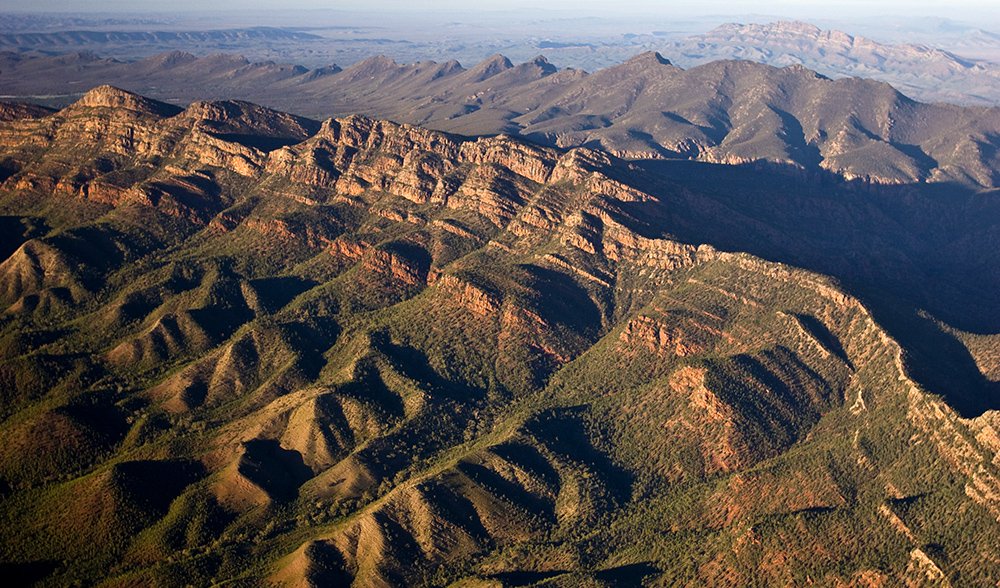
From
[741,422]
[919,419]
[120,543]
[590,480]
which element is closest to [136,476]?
[120,543]

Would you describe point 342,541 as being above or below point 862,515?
below

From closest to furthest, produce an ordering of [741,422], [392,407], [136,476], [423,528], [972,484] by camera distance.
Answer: [972,484] → [423,528] → [136,476] → [741,422] → [392,407]

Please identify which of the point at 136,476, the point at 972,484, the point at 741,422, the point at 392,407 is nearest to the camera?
the point at 972,484

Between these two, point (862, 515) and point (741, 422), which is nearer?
point (862, 515)

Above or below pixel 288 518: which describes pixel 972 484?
above

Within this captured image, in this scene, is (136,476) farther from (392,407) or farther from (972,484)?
(972,484)

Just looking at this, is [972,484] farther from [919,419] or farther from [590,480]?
[590,480]

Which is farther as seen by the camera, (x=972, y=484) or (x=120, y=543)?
(x=120, y=543)

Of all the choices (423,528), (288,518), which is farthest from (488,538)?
(288,518)

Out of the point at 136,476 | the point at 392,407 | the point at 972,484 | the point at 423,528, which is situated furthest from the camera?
the point at 392,407
